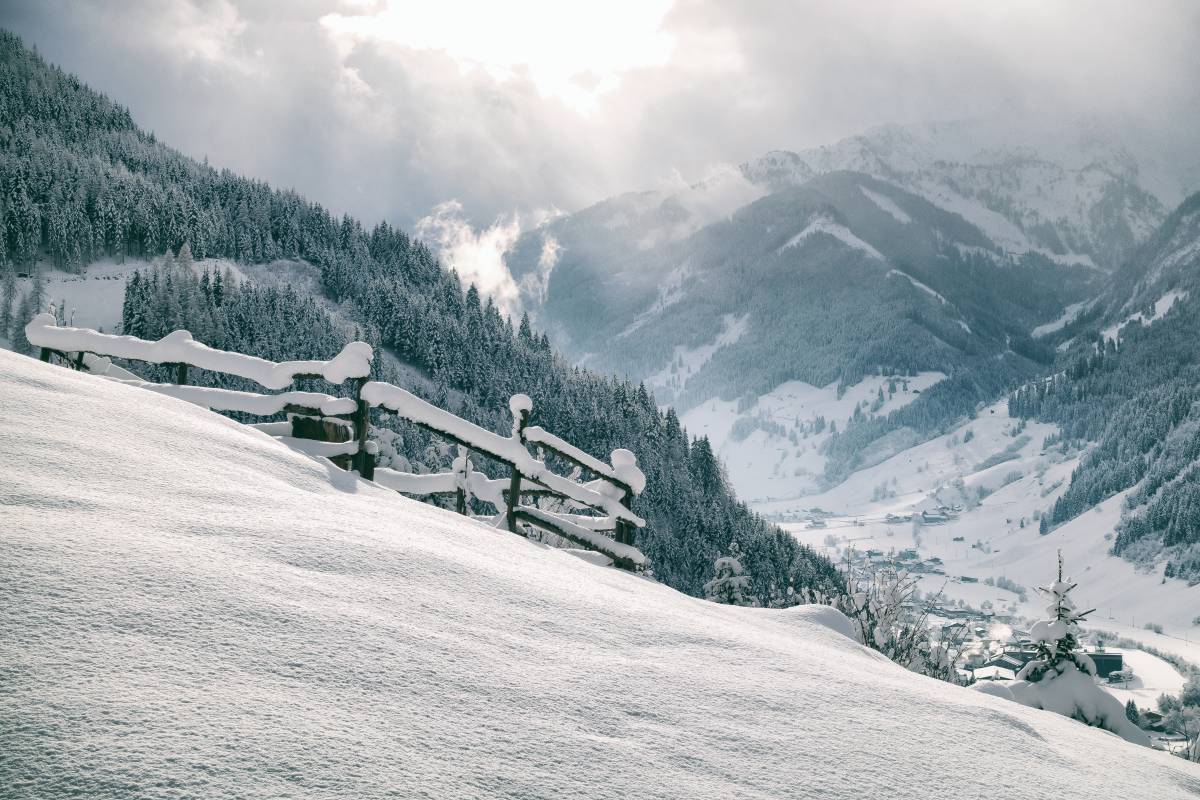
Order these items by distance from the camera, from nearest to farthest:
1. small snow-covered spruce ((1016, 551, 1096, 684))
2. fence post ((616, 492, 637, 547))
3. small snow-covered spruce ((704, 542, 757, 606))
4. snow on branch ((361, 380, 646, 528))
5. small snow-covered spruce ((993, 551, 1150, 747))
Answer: snow on branch ((361, 380, 646, 528))
small snow-covered spruce ((993, 551, 1150, 747))
fence post ((616, 492, 637, 547))
small snow-covered spruce ((1016, 551, 1096, 684))
small snow-covered spruce ((704, 542, 757, 606))

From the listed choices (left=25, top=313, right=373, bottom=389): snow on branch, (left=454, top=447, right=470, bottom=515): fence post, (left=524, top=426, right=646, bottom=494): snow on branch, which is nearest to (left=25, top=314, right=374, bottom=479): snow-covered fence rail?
(left=25, top=313, right=373, bottom=389): snow on branch

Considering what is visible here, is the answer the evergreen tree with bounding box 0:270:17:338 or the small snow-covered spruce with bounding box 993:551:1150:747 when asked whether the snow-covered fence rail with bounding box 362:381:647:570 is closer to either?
the small snow-covered spruce with bounding box 993:551:1150:747

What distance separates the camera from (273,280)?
13575 centimetres

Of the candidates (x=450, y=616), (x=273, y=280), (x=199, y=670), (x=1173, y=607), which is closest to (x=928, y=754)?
(x=450, y=616)

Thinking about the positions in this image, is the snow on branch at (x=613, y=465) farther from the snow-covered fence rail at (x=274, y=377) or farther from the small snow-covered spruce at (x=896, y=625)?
the small snow-covered spruce at (x=896, y=625)

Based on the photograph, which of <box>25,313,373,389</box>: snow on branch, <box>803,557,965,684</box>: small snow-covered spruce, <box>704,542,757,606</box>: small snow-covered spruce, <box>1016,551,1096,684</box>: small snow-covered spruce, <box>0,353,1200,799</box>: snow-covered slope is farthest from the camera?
<box>704,542,757,606</box>: small snow-covered spruce

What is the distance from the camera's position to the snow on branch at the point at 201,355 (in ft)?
28.5

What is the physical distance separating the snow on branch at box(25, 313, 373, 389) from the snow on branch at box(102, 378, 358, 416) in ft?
0.75

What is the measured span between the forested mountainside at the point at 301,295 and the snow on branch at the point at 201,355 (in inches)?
3034

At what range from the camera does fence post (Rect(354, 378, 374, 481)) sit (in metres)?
9.12

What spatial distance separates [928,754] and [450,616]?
253 centimetres

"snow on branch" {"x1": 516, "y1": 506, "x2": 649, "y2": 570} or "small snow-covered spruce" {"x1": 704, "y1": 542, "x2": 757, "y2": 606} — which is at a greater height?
"snow on branch" {"x1": 516, "y1": 506, "x2": 649, "y2": 570}

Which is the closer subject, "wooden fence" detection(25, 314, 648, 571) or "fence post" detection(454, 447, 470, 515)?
"wooden fence" detection(25, 314, 648, 571)

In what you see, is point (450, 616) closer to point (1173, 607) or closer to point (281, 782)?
point (281, 782)
